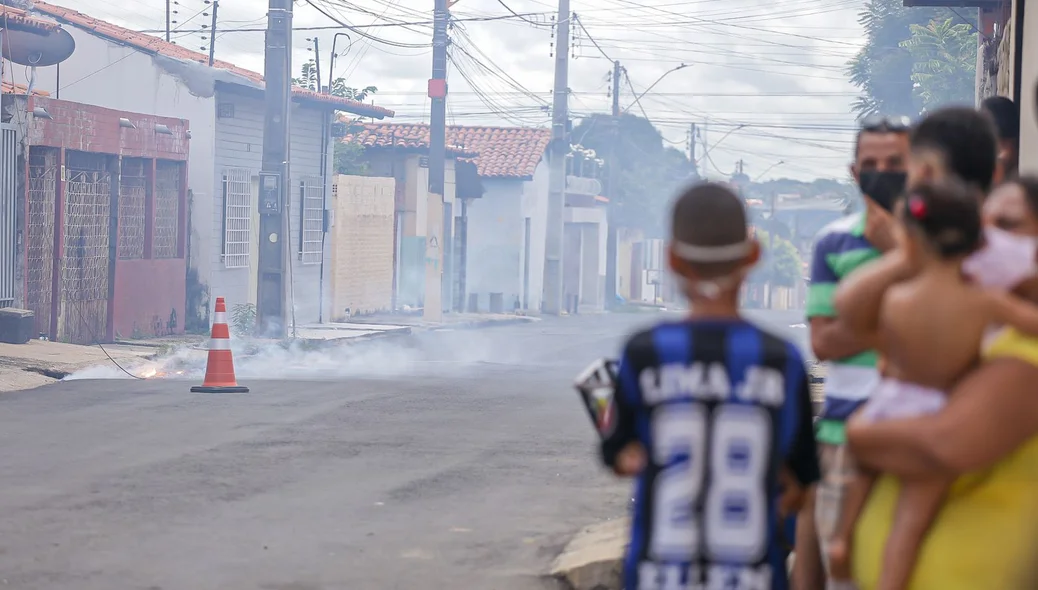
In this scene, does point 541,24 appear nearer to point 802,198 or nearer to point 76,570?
point 76,570

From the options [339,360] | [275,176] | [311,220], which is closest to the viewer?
[339,360]

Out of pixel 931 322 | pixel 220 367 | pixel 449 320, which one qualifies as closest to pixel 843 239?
pixel 931 322

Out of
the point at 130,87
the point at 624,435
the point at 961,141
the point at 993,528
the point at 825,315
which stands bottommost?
the point at 993,528

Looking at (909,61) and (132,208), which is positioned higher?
(909,61)

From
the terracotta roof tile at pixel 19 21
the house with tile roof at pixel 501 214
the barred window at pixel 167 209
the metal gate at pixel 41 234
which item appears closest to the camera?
the metal gate at pixel 41 234

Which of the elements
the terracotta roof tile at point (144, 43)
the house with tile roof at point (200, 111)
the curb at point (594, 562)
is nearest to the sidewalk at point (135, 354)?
the house with tile roof at point (200, 111)

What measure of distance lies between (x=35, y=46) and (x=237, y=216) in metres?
6.35

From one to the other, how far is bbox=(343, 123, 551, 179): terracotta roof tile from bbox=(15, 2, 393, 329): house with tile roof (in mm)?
10433

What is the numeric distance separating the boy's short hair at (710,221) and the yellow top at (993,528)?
24.0 inches

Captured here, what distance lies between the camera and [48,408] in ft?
41.9

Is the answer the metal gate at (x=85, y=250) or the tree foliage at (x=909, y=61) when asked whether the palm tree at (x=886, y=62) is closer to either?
the tree foliage at (x=909, y=61)

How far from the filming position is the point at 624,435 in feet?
11.0

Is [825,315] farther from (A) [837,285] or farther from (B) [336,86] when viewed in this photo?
(B) [336,86]

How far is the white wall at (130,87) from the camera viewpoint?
2522 cm
